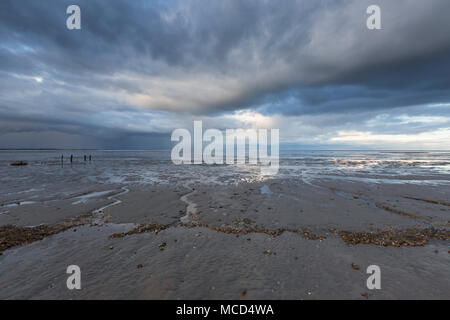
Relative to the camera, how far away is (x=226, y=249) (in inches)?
278

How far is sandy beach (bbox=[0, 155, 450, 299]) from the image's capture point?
16.3 ft

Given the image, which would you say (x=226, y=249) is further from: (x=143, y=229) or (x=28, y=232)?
(x=28, y=232)

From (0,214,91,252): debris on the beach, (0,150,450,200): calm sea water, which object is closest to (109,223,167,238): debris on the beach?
(0,214,91,252): debris on the beach

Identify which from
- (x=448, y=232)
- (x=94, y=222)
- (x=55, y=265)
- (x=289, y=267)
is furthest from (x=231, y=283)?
(x=448, y=232)

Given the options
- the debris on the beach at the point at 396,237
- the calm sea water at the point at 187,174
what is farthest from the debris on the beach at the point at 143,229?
the calm sea water at the point at 187,174

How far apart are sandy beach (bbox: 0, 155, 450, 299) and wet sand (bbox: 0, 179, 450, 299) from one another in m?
0.04

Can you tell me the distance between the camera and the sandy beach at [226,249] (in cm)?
496

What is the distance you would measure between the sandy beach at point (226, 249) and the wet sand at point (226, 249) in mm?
37

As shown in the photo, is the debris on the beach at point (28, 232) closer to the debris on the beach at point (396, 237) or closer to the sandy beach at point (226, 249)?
the sandy beach at point (226, 249)

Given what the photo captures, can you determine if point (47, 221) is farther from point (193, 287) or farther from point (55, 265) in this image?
point (193, 287)

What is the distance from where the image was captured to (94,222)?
987 cm

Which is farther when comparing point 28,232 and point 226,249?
point 28,232

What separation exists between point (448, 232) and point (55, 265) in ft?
54.5

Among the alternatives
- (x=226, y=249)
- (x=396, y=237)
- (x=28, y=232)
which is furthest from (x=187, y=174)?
(x=396, y=237)
